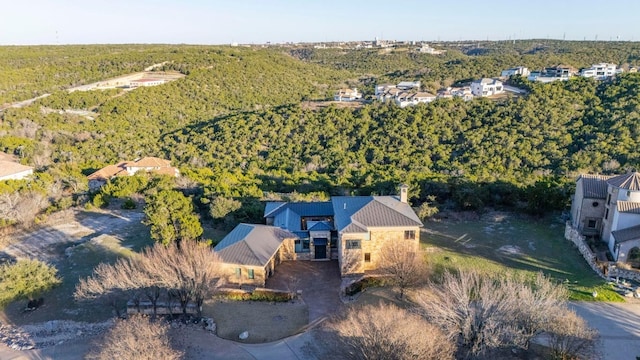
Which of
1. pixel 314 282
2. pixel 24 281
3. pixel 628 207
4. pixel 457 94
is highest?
pixel 457 94

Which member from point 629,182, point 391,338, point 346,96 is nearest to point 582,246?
point 629,182

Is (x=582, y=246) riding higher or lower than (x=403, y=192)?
lower

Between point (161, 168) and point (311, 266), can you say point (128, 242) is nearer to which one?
point (311, 266)

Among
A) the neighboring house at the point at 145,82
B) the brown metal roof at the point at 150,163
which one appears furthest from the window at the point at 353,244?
the neighboring house at the point at 145,82

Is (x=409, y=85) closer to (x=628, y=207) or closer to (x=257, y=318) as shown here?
(x=628, y=207)

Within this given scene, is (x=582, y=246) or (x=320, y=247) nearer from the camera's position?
(x=582, y=246)

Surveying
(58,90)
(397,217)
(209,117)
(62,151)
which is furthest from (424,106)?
(58,90)

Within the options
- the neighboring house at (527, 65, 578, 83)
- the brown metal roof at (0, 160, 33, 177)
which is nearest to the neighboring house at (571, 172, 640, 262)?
the brown metal roof at (0, 160, 33, 177)
